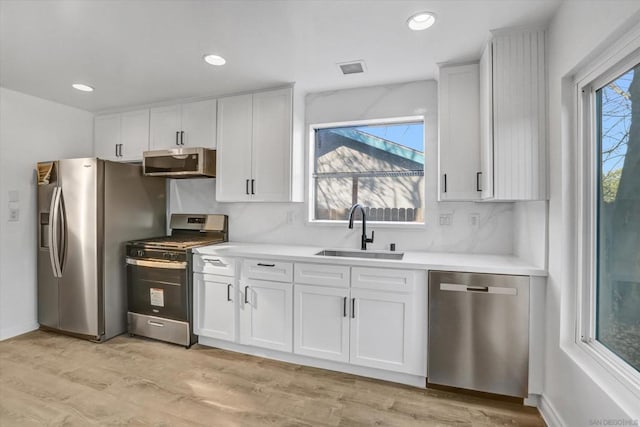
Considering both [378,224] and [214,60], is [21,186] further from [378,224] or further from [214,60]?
[378,224]

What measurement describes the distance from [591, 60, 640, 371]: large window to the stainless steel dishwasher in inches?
17.1

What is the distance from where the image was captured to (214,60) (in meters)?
2.47

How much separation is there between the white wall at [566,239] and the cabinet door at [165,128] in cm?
323

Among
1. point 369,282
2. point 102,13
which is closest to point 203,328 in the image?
point 369,282

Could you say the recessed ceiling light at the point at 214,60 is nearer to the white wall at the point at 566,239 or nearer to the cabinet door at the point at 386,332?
the cabinet door at the point at 386,332

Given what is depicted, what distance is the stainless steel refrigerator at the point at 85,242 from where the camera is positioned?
3.01 metres

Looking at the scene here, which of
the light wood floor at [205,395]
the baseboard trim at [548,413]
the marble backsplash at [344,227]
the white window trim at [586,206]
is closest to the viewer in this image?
the white window trim at [586,206]

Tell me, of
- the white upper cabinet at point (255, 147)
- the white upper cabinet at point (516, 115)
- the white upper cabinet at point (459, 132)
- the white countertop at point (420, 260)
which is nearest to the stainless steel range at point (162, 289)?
the white countertop at point (420, 260)

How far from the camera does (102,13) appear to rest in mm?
1878

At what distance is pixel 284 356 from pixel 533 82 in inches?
105

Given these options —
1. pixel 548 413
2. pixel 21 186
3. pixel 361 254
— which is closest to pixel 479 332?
pixel 548 413

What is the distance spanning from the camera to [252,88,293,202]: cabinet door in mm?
2953

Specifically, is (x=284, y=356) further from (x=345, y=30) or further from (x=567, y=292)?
(x=345, y=30)

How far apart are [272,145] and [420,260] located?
5.50 feet
